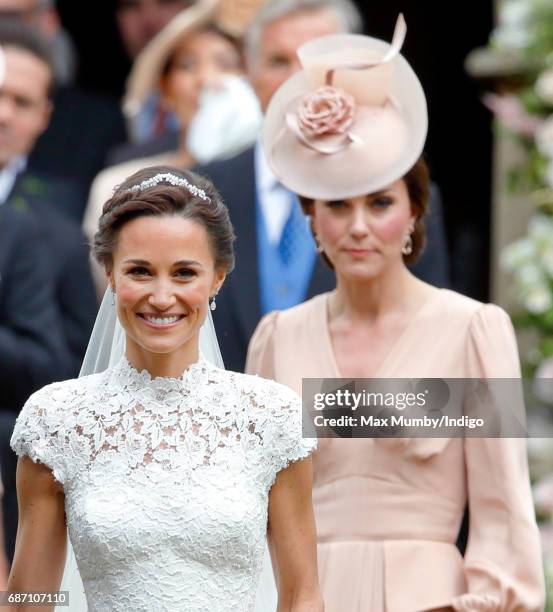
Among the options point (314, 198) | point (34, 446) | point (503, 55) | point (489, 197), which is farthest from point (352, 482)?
point (489, 197)

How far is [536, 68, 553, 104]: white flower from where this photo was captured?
874 cm

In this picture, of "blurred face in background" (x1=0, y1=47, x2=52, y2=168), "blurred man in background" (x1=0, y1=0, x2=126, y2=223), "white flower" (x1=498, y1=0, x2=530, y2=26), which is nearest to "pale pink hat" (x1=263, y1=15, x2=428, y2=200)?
"blurred face in background" (x1=0, y1=47, x2=52, y2=168)

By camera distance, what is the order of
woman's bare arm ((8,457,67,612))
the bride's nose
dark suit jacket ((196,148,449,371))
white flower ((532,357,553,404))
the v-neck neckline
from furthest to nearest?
white flower ((532,357,553,404)), dark suit jacket ((196,148,449,371)), the v-neck neckline, woman's bare arm ((8,457,67,612)), the bride's nose

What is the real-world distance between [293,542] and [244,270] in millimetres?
1984

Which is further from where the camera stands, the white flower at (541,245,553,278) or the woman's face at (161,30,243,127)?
the woman's face at (161,30,243,127)

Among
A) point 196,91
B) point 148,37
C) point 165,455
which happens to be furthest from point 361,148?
point 148,37

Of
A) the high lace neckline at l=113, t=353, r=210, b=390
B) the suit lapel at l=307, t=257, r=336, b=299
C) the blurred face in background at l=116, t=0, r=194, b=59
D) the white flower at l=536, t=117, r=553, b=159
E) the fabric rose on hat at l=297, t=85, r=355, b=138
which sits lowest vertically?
the high lace neckline at l=113, t=353, r=210, b=390

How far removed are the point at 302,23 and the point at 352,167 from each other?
1345mm

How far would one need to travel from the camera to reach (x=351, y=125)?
6.29m

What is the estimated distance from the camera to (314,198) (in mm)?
6273

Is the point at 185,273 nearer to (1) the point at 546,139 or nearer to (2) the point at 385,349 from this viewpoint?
(2) the point at 385,349

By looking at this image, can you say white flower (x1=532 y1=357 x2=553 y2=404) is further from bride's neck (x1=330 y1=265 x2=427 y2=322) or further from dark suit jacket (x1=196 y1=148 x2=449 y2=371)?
bride's neck (x1=330 y1=265 x2=427 y2=322)

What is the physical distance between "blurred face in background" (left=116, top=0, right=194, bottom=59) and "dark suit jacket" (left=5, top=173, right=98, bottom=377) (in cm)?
212

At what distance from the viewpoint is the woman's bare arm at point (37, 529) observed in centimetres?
515
